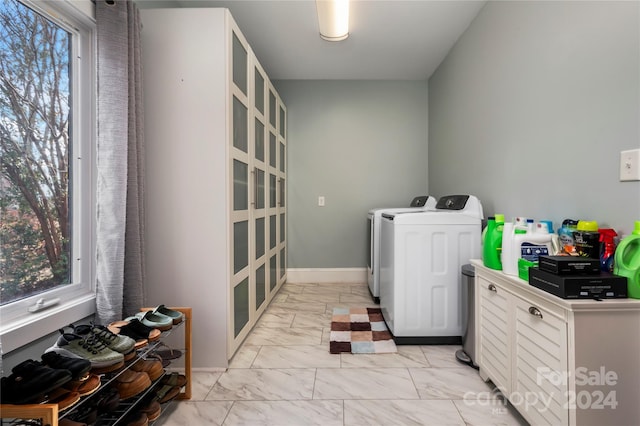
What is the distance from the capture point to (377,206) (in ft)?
12.9

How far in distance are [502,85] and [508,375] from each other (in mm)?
1767

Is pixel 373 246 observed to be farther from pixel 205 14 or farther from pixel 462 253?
pixel 205 14

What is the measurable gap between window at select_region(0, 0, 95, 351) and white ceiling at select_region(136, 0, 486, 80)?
0.69m

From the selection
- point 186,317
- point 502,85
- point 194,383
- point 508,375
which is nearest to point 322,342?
point 194,383

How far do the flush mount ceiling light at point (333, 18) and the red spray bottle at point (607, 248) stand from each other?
1.96 metres

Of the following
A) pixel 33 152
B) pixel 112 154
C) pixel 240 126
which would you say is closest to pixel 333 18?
pixel 240 126

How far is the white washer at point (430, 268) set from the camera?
7.16 feet

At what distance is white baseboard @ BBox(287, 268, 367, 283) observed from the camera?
396 centimetres

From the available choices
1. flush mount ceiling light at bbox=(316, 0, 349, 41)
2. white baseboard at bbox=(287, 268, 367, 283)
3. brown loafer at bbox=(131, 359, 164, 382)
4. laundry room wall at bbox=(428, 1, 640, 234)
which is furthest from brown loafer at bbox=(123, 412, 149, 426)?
white baseboard at bbox=(287, 268, 367, 283)

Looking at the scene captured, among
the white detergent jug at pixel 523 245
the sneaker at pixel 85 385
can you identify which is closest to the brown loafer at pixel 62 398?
the sneaker at pixel 85 385

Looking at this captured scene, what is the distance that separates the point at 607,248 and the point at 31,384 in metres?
1.93

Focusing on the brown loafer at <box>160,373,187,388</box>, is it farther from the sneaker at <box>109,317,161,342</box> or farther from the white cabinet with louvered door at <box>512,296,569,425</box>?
the white cabinet with louvered door at <box>512,296,569,425</box>

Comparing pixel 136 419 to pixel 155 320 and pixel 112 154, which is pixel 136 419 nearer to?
pixel 155 320

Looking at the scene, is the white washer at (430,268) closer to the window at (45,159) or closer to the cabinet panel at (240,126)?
the cabinet panel at (240,126)
